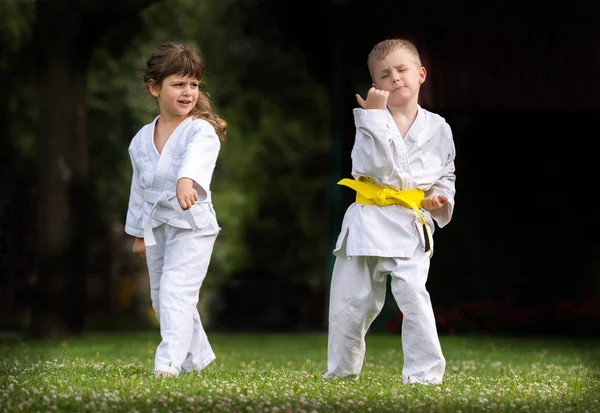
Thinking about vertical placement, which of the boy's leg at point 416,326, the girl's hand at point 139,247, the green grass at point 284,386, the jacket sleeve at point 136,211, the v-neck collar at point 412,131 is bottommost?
the green grass at point 284,386

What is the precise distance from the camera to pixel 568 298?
603 inches

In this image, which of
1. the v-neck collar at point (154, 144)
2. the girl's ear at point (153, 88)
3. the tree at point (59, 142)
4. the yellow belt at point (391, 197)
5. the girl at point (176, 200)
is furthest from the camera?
the tree at point (59, 142)

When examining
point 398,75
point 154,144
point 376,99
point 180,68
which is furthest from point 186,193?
point 398,75

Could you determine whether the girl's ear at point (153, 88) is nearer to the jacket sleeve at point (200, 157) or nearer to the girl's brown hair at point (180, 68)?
the girl's brown hair at point (180, 68)

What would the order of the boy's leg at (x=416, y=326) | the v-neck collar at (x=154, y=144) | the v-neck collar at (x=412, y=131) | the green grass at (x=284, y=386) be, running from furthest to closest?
the v-neck collar at (x=154, y=144)
the v-neck collar at (x=412, y=131)
the boy's leg at (x=416, y=326)
the green grass at (x=284, y=386)

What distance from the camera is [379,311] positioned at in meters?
6.57

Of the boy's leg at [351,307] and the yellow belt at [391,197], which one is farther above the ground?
the yellow belt at [391,197]

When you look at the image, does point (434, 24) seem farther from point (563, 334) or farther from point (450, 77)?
point (563, 334)

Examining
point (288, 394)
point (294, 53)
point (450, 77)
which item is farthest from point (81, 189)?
point (294, 53)

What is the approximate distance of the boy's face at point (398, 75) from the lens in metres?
6.61

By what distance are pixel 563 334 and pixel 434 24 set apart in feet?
13.9

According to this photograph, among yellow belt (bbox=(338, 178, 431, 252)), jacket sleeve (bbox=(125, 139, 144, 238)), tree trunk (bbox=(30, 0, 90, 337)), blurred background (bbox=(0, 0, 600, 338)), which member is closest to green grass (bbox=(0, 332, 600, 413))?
jacket sleeve (bbox=(125, 139, 144, 238))

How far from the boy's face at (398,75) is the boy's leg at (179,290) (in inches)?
54.2

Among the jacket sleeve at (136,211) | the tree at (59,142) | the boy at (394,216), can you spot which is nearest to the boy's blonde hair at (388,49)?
the boy at (394,216)
